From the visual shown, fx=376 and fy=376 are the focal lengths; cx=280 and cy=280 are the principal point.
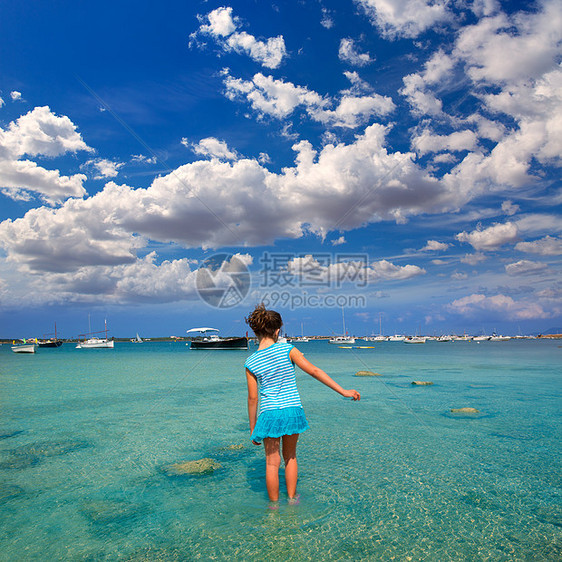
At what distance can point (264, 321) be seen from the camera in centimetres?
520

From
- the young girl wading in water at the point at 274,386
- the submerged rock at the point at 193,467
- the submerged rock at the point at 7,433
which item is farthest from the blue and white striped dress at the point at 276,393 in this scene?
the submerged rock at the point at 7,433

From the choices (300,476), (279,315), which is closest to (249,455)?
(300,476)

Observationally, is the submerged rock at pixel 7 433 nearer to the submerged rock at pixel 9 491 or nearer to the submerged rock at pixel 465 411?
the submerged rock at pixel 9 491

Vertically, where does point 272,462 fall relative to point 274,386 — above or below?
below

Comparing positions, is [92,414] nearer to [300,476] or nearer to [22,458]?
[22,458]

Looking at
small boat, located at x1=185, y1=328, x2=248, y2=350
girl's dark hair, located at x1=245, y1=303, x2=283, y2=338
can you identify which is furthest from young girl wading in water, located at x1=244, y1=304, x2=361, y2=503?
small boat, located at x1=185, y1=328, x2=248, y2=350

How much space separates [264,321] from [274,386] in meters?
0.90

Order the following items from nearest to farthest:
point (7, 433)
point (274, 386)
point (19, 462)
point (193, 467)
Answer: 1. point (274, 386)
2. point (193, 467)
3. point (19, 462)
4. point (7, 433)

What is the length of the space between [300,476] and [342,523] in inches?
72.5

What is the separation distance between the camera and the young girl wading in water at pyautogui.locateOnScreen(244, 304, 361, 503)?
507 cm

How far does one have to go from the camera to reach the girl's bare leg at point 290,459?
5290 mm

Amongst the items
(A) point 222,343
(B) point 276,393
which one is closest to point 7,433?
(B) point 276,393

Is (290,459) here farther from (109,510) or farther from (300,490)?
(109,510)

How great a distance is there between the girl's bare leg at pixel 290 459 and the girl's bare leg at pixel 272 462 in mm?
130
